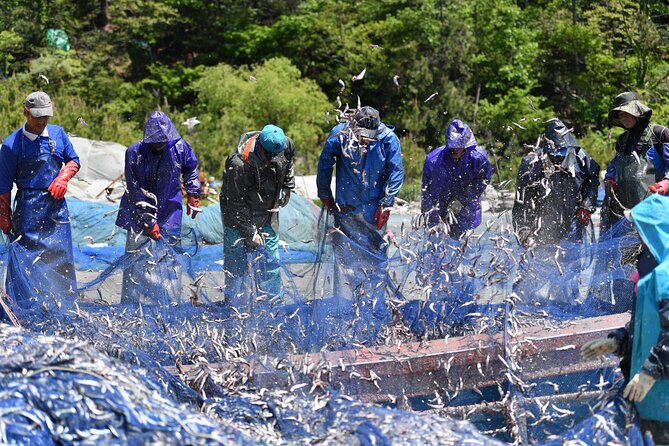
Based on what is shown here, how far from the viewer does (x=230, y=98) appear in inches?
581

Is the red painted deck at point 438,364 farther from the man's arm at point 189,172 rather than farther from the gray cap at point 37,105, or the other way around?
the gray cap at point 37,105

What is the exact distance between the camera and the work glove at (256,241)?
612 centimetres

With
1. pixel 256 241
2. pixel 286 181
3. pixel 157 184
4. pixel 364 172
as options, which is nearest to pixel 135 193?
pixel 157 184

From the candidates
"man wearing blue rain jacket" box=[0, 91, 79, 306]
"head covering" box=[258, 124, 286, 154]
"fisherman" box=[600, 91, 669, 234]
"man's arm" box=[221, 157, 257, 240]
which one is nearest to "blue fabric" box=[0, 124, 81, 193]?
"man wearing blue rain jacket" box=[0, 91, 79, 306]

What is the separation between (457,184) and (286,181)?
1255 mm

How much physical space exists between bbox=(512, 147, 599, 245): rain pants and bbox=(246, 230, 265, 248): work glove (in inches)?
74.0

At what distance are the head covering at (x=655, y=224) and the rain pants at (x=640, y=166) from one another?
3.07m

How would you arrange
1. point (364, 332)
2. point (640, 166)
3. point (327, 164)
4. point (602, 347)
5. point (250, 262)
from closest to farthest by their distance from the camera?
point (602, 347)
point (364, 332)
point (250, 262)
point (327, 164)
point (640, 166)

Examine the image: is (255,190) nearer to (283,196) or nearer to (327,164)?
(283,196)

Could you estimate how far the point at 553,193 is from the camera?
266 inches

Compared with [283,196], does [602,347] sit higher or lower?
higher

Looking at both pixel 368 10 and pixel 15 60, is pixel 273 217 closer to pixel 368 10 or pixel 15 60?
pixel 368 10

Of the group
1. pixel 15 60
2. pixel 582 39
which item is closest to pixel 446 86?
pixel 582 39

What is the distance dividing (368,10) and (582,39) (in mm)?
4038
